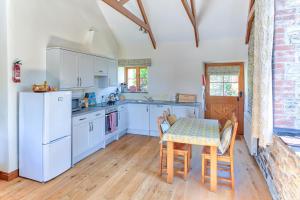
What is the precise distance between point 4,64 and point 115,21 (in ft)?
10.4

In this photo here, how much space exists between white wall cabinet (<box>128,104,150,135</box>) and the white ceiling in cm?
197

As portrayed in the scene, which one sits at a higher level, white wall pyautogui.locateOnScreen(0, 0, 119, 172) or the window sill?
white wall pyautogui.locateOnScreen(0, 0, 119, 172)

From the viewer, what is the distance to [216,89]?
18.9 ft

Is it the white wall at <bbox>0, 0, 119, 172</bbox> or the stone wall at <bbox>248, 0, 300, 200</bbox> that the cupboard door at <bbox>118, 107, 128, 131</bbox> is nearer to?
the white wall at <bbox>0, 0, 119, 172</bbox>

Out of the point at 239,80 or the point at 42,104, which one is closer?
the point at 42,104

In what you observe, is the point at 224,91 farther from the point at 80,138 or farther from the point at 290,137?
the point at 80,138

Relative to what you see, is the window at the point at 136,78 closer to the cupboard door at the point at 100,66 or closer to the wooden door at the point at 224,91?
the cupboard door at the point at 100,66

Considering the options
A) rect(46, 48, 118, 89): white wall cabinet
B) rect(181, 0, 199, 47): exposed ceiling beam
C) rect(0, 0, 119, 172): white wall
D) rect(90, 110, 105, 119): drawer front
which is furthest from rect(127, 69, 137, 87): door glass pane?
rect(181, 0, 199, 47): exposed ceiling beam

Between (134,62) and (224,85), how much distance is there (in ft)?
8.88

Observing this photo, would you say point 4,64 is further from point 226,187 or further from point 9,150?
point 226,187

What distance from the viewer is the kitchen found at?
2834 millimetres

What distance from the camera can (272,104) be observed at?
2488 millimetres

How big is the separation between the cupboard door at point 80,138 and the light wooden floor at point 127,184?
24 cm

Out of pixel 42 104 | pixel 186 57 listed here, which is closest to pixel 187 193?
pixel 42 104
